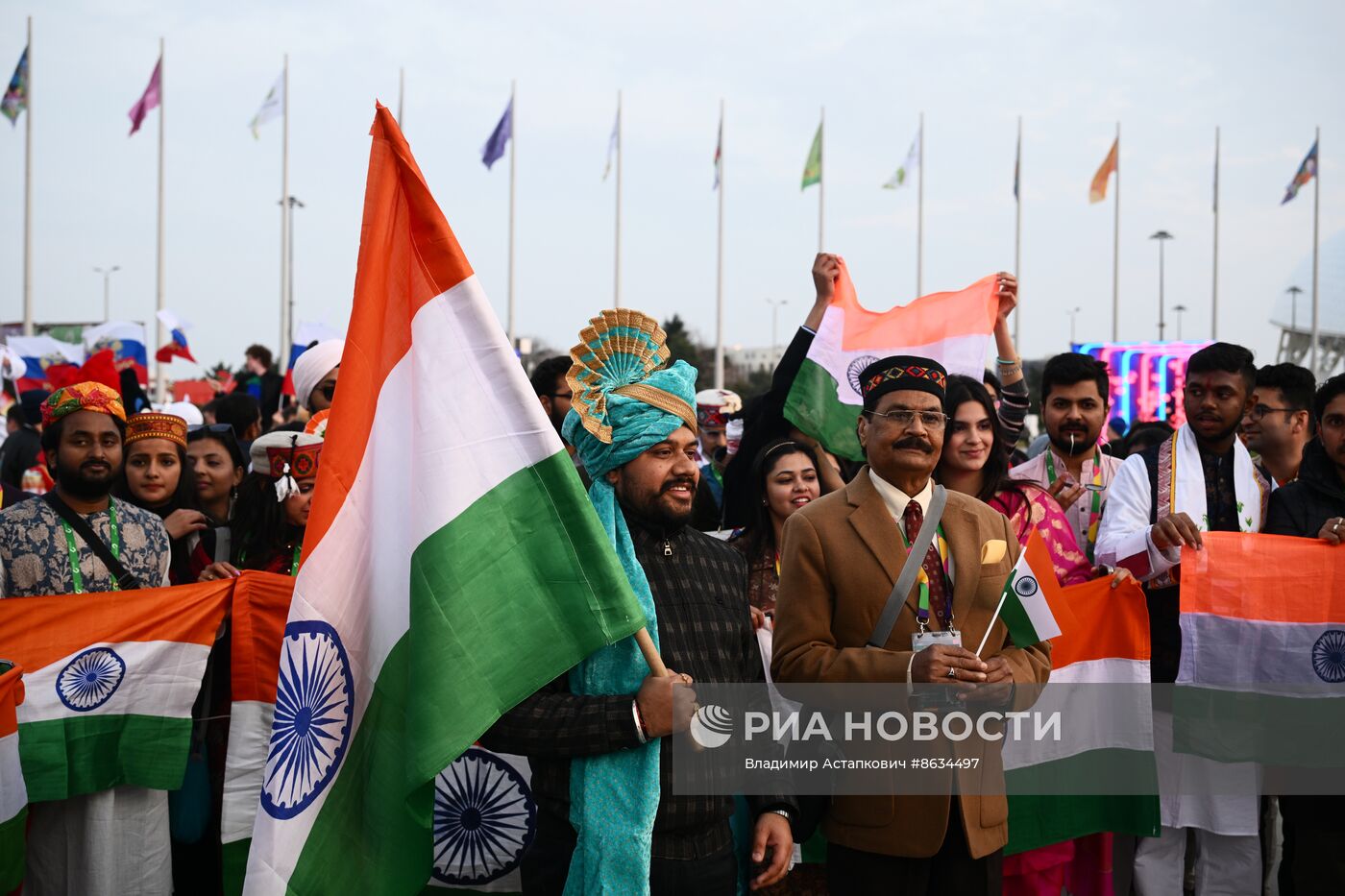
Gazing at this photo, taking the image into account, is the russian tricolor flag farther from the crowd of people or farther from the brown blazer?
the brown blazer

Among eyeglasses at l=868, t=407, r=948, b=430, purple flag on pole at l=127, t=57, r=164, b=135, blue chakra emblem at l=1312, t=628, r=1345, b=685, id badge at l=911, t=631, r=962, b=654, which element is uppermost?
purple flag on pole at l=127, t=57, r=164, b=135

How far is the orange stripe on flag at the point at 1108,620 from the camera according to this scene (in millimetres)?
5098

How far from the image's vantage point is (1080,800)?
5074mm

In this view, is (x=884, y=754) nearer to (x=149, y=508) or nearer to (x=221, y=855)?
(x=221, y=855)

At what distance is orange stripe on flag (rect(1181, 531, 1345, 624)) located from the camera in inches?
193

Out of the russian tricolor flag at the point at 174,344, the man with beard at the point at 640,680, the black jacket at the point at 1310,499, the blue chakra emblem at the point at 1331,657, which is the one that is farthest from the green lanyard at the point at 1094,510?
the russian tricolor flag at the point at 174,344

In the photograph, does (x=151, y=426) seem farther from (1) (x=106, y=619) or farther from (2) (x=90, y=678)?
(2) (x=90, y=678)

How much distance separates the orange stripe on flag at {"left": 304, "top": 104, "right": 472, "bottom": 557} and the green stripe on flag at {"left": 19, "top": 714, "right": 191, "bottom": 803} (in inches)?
88.0

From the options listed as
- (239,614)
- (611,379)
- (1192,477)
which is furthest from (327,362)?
(1192,477)

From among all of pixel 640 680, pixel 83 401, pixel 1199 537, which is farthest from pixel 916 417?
pixel 83 401

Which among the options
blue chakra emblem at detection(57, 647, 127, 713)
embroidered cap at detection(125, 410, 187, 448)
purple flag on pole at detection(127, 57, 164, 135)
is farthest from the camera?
purple flag on pole at detection(127, 57, 164, 135)

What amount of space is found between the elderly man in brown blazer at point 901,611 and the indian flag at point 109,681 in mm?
2603

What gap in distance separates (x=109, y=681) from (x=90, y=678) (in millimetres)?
68

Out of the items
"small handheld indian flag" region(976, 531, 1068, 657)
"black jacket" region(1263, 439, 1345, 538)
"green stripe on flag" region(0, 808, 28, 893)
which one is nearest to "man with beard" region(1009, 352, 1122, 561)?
"black jacket" region(1263, 439, 1345, 538)
